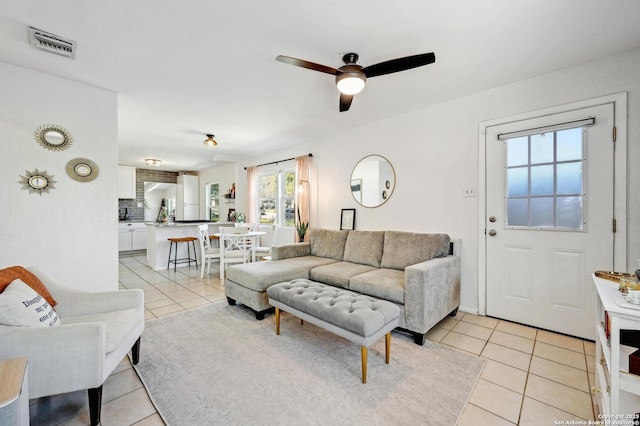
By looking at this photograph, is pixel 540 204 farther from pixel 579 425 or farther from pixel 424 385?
pixel 424 385

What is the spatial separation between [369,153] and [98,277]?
364cm

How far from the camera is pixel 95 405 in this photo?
1406 mm

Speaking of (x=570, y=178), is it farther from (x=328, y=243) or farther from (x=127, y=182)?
(x=127, y=182)

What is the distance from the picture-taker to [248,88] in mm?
2830

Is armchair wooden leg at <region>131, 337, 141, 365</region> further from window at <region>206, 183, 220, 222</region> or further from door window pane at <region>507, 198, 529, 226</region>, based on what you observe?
window at <region>206, 183, 220, 222</region>

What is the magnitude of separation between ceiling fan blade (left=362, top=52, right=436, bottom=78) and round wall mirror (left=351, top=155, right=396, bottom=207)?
174 centimetres

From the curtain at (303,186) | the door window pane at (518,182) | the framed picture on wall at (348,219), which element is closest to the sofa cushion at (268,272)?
the framed picture on wall at (348,219)

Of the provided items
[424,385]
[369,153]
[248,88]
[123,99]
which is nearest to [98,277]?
[123,99]

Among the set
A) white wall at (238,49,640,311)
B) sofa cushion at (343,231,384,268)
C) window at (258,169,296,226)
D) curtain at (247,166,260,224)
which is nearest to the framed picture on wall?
white wall at (238,49,640,311)

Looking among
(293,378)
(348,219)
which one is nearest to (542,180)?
(348,219)

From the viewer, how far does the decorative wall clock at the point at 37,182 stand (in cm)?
247

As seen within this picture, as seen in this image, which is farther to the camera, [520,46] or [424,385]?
[520,46]

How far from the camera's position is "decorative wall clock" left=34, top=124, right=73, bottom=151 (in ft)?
8.29

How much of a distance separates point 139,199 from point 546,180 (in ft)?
31.1
